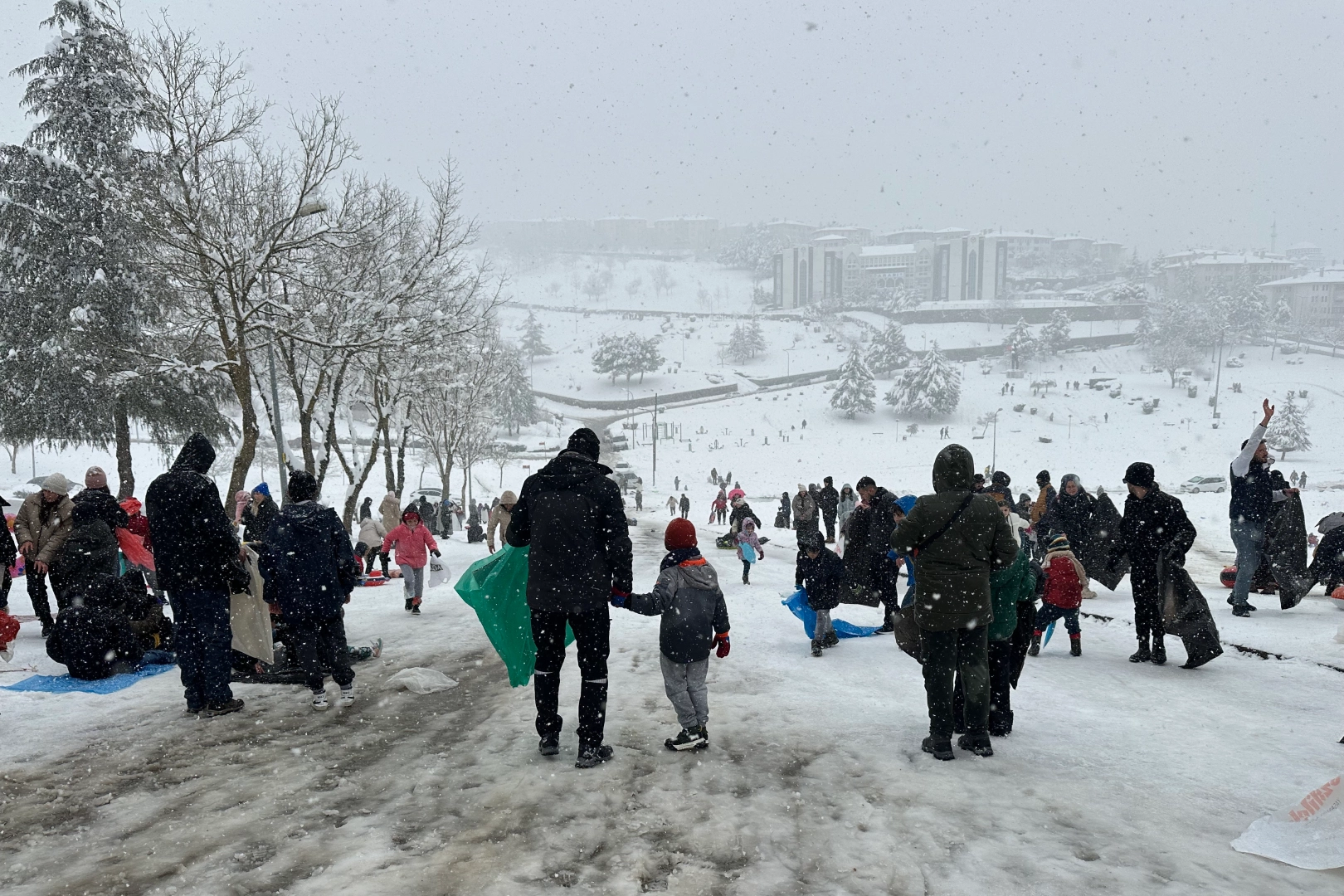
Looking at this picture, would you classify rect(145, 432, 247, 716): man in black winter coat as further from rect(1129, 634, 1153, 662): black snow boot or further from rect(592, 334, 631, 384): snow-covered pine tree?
rect(592, 334, 631, 384): snow-covered pine tree

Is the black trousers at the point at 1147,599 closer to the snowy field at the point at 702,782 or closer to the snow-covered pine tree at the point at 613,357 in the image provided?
the snowy field at the point at 702,782

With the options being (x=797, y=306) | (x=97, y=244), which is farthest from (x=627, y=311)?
(x=97, y=244)

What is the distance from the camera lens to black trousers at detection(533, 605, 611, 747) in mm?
4348

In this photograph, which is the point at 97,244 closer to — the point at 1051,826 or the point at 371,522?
the point at 371,522

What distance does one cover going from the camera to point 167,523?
5211mm

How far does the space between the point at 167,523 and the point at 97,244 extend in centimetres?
1720

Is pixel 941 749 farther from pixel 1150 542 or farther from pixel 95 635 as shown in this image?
pixel 95 635

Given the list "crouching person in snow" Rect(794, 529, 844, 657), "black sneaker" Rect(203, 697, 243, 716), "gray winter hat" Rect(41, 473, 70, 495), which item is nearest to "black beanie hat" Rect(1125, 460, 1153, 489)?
"crouching person in snow" Rect(794, 529, 844, 657)

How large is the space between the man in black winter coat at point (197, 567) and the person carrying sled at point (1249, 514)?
945 cm

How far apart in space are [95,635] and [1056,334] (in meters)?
119

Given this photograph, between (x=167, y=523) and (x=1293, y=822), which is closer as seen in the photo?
(x=1293, y=822)

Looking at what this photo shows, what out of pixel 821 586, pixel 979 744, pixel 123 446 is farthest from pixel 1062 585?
pixel 123 446

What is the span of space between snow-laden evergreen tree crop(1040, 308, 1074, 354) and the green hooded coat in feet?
378

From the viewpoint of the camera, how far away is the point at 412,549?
31.7 ft
